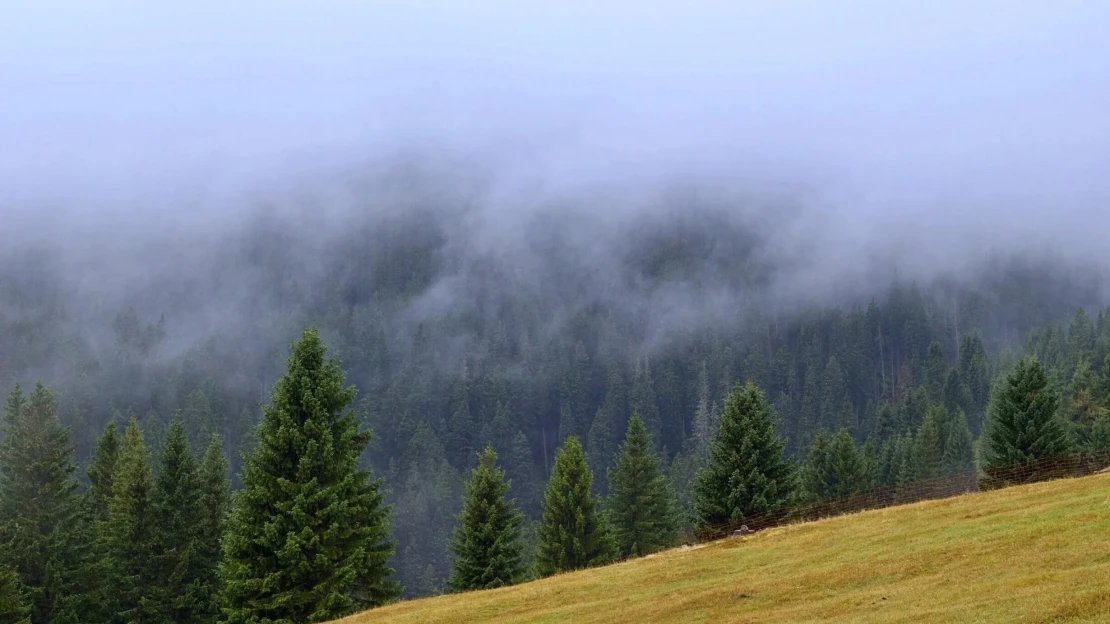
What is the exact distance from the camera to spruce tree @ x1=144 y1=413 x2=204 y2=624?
57562 mm

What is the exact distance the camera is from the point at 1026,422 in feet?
218

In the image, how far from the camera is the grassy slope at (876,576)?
886 inches

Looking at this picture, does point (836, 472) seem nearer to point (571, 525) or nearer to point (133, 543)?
point (571, 525)

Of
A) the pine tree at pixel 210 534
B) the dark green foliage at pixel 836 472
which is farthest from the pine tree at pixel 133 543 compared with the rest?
the dark green foliage at pixel 836 472

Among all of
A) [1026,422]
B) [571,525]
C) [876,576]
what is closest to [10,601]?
[571,525]

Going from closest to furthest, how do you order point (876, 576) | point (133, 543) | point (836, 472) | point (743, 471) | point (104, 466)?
point (876, 576) < point (133, 543) < point (743, 471) < point (104, 466) < point (836, 472)

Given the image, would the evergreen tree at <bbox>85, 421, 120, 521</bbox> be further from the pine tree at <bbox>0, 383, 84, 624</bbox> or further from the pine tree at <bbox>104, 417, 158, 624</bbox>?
the pine tree at <bbox>104, 417, 158, 624</bbox>

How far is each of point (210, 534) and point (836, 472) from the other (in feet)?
199

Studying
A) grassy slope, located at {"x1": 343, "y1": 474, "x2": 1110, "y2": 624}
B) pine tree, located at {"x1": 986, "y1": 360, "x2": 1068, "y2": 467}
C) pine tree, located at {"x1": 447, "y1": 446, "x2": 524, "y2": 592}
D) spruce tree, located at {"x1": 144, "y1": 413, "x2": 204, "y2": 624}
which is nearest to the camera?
grassy slope, located at {"x1": 343, "y1": 474, "x2": 1110, "y2": 624}

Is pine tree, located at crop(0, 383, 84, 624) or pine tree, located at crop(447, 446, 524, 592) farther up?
pine tree, located at crop(0, 383, 84, 624)

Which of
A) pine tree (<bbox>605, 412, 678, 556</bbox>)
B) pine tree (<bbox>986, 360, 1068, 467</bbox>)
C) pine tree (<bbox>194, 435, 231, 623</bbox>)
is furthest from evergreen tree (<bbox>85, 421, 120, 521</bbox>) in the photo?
pine tree (<bbox>986, 360, 1068, 467</bbox>)

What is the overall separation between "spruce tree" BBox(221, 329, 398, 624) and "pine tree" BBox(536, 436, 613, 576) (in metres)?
23.0

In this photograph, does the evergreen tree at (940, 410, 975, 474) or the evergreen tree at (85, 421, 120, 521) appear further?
the evergreen tree at (940, 410, 975, 474)

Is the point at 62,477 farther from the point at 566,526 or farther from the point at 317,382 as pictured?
the point at 566,526
